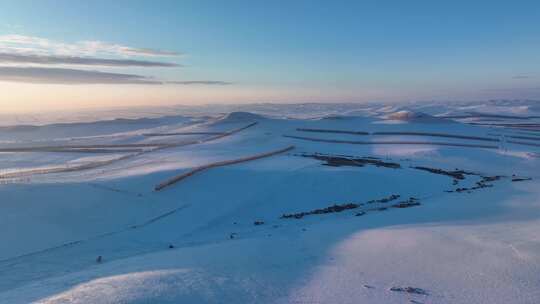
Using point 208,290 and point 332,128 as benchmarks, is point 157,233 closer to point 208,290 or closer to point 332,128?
point 208,290

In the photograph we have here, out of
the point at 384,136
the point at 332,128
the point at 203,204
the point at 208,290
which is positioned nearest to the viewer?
the point at 208,290

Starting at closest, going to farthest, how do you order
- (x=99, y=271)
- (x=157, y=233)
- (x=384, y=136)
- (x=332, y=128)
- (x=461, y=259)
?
(x=461, y=259) → (x=99, y=271) → (x=157, y=233) → (x=384, y=136) → (x=332, y=128)

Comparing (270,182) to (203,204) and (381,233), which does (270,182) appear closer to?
(203,204)

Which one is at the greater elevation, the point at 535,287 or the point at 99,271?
the point at 535,287

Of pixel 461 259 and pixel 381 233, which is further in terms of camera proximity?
pixel 381 233

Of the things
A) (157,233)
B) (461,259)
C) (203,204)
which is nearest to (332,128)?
(203,204)

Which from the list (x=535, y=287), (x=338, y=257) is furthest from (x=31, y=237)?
(x=535, y=287)
